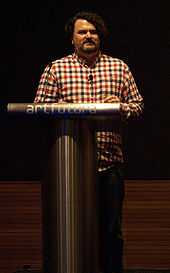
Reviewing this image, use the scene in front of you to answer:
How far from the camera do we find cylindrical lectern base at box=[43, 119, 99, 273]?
78.7 inches

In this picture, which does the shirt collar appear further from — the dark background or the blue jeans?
the dark background

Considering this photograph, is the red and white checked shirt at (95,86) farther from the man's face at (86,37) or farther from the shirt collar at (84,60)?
the man's face at (86,37)

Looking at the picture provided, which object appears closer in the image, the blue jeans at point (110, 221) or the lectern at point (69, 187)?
the lectern at point (69, 187)

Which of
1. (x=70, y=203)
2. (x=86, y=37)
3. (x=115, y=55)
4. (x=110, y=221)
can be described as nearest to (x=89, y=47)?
(x=86, y=37)

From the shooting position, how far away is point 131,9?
12.4 feet

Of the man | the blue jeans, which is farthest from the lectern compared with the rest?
the man

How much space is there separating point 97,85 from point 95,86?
0.01m

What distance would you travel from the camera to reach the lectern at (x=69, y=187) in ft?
6.56

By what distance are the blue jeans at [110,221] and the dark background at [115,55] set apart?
45.5 inches

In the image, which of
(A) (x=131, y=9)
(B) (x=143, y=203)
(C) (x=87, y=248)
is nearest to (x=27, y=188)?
(B) (x=143, y=203)

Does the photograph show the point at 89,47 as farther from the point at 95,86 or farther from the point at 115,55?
the point at 115,55

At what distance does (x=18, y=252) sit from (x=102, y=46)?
1400mm

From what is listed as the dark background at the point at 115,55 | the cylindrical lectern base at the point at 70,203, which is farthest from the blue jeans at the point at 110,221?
the dark background at the point at 115,55

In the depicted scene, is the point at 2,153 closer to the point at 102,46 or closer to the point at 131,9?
the point at 102,46
